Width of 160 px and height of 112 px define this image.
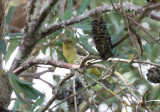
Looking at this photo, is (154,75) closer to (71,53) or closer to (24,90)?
(24,90)

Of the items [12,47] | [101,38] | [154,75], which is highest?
[101,38]

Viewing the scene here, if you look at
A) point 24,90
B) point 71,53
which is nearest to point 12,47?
point 71,53

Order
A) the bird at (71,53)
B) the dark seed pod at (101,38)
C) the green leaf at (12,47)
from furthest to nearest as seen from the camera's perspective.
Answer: the bird at (71,53)
the green leaf at (12,47)
the dark seed pod at (101,38)

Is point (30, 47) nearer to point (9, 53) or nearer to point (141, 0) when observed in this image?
point (9, 53)

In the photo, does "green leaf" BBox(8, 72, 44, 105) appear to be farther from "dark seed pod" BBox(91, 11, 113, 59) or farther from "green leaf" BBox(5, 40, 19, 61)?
"green leaf" BBox(5, 40, 19, 61)

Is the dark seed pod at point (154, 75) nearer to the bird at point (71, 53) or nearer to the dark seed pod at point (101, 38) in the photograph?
the dark seed pod at point (101, 38)

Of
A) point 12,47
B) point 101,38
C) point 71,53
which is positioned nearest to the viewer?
point 101,38

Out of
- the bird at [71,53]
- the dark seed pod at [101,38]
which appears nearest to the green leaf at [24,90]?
the dark seed pod at [101,38]

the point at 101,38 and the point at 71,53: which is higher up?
the point at 101,38

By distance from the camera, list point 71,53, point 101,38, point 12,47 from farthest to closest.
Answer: point 71,53 → point 12,47 → point 101,38

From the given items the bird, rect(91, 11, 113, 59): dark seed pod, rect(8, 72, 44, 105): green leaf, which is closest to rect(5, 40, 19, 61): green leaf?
the bird

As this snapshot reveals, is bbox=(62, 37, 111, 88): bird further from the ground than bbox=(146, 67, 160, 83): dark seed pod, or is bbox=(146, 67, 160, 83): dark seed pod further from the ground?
bbox=(146, 67, 160, 83): dark seed pod

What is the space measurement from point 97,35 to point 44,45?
3.60 ft

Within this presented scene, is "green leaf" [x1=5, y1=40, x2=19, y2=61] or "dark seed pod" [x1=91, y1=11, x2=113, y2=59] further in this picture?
"green leaf" [x1=5, y1=40, x2=19, y2=61]
